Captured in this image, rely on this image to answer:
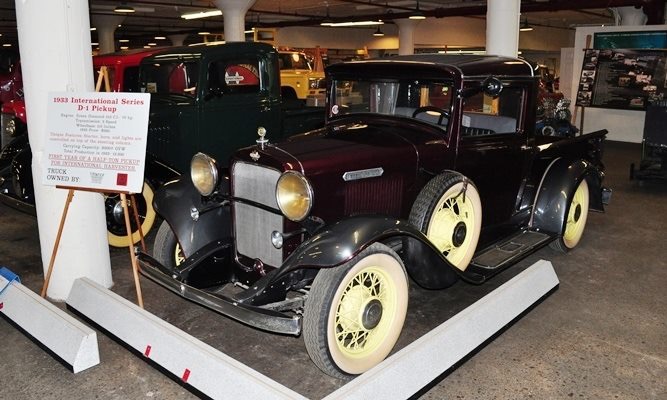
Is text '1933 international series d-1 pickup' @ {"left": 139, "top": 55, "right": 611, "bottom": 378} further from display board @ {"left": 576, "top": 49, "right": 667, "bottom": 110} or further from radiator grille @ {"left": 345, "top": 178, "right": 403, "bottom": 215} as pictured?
display board @ {"left": 576, "top": 49, "right": 667, "bottom": 110}

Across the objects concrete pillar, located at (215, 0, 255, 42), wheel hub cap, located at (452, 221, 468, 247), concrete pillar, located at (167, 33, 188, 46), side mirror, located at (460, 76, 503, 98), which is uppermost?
concrete pillar, located at (167, 33, 188, 46)

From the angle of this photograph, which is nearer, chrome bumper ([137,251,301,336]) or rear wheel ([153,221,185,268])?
chrome bumper ([137,251,301,336])

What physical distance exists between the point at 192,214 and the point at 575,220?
10.5ft

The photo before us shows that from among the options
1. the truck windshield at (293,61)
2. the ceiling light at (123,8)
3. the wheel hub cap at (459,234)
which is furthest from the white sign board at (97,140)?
the ceiling light at (123,8)

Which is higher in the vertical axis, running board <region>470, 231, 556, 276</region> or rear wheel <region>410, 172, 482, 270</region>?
rear wheel <region>410, 172, 482, 270</region>

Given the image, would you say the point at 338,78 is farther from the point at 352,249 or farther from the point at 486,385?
the point at 486,385

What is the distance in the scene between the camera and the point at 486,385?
9.33 ft

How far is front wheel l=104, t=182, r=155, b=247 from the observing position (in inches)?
190

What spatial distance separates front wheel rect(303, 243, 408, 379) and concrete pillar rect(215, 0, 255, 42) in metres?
9.96

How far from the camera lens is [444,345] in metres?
2.79

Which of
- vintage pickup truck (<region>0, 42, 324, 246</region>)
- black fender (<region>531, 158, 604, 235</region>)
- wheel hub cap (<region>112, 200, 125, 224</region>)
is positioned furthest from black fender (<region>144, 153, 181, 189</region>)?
black fender (<region>531, 158, 604, 235</region>)

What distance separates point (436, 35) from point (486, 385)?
1863 cm

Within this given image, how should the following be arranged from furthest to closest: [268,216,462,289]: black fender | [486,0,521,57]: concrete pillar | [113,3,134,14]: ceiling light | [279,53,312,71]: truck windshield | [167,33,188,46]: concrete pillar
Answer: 1. [167,33,188,46]: concrete pillar
2. [113,3,134,14]: ceiling light
3. [279,53,312,71]: truck windshield
4. [486,0,521,57]: concrete pillar
5. [268,216,462,289]: black fender

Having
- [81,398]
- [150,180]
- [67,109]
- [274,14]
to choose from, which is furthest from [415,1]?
[81,398]
